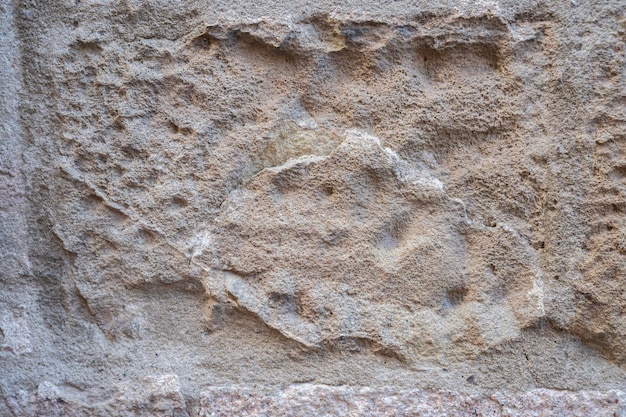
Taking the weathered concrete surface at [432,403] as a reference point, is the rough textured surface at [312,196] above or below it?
above

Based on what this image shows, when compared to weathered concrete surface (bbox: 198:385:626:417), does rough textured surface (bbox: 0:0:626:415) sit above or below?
above

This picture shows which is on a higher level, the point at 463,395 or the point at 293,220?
the point at 293,220

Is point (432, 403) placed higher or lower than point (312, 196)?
lower

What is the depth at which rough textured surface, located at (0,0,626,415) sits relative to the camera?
2.34 feet

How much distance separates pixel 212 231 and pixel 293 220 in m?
0.09

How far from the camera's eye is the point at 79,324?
75cm

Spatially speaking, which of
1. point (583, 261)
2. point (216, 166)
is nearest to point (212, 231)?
point (216, 166)

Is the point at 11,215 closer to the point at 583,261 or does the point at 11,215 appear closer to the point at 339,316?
the point at 339,316

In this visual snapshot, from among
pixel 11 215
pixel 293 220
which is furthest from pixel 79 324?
pixel 293 220

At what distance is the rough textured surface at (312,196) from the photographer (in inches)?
28.1

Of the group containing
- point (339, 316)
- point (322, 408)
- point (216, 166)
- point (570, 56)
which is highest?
point (570, 56)

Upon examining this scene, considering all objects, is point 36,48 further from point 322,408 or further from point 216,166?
point 322,408

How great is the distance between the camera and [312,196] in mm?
724

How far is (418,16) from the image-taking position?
28.8 inches
